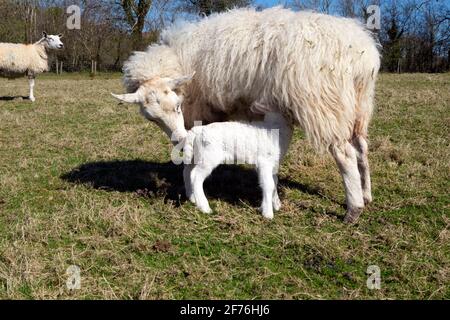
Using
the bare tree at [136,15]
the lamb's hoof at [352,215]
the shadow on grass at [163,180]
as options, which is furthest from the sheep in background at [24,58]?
the bare tree at [136,15]

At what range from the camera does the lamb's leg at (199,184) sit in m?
4.43

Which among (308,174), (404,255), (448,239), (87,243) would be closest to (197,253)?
(87,243)

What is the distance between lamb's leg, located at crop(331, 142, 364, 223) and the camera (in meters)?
4.34

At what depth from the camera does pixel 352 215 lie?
4.32 meters

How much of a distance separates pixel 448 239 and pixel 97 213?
310cm

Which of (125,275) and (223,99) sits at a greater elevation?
(223,99)

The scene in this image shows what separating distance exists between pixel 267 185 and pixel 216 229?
614mm

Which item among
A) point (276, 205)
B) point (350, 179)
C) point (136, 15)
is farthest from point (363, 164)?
point (136, 15)

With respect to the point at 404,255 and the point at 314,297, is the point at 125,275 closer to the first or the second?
the point at 314,297

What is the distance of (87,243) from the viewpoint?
3.88 metres

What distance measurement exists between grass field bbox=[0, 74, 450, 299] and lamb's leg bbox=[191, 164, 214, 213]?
0.11m

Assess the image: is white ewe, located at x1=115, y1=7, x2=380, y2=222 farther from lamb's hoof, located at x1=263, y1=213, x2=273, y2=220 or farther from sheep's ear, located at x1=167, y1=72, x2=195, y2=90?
lamb's hoof, located at x1=263, y1=213, x2=273, y2=220

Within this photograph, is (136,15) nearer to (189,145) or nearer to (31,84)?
(31,84)
